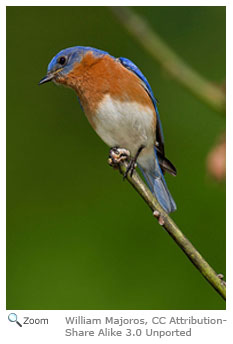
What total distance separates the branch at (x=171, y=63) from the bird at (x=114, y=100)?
34 centimetres

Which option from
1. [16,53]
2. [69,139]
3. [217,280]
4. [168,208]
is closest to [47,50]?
[16,53]

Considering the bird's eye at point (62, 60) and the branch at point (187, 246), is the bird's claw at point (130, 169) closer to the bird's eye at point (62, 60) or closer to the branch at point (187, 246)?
the branch at point (187, 246)

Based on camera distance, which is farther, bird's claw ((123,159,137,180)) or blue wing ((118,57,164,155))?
blue wing ((118,57,164,155))

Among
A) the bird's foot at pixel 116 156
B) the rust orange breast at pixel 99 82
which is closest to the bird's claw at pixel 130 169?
the bird's foot at pixel 116 156

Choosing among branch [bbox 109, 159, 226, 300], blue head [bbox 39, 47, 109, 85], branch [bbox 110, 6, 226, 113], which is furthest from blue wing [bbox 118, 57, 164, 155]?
branch [bbox 109, 159, 226, 300]

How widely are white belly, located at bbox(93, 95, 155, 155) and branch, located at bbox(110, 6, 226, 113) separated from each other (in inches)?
17.2

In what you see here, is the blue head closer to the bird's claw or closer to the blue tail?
the blue tail

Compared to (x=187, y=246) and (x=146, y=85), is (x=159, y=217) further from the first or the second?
(x=146, y=85)

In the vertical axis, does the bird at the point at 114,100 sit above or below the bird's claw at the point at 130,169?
above

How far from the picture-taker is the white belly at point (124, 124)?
3.16 meters

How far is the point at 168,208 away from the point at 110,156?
0.87 metres

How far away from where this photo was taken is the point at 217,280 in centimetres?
205

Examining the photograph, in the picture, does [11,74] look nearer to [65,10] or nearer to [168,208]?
[65,10]

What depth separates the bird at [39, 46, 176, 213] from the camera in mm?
3162
